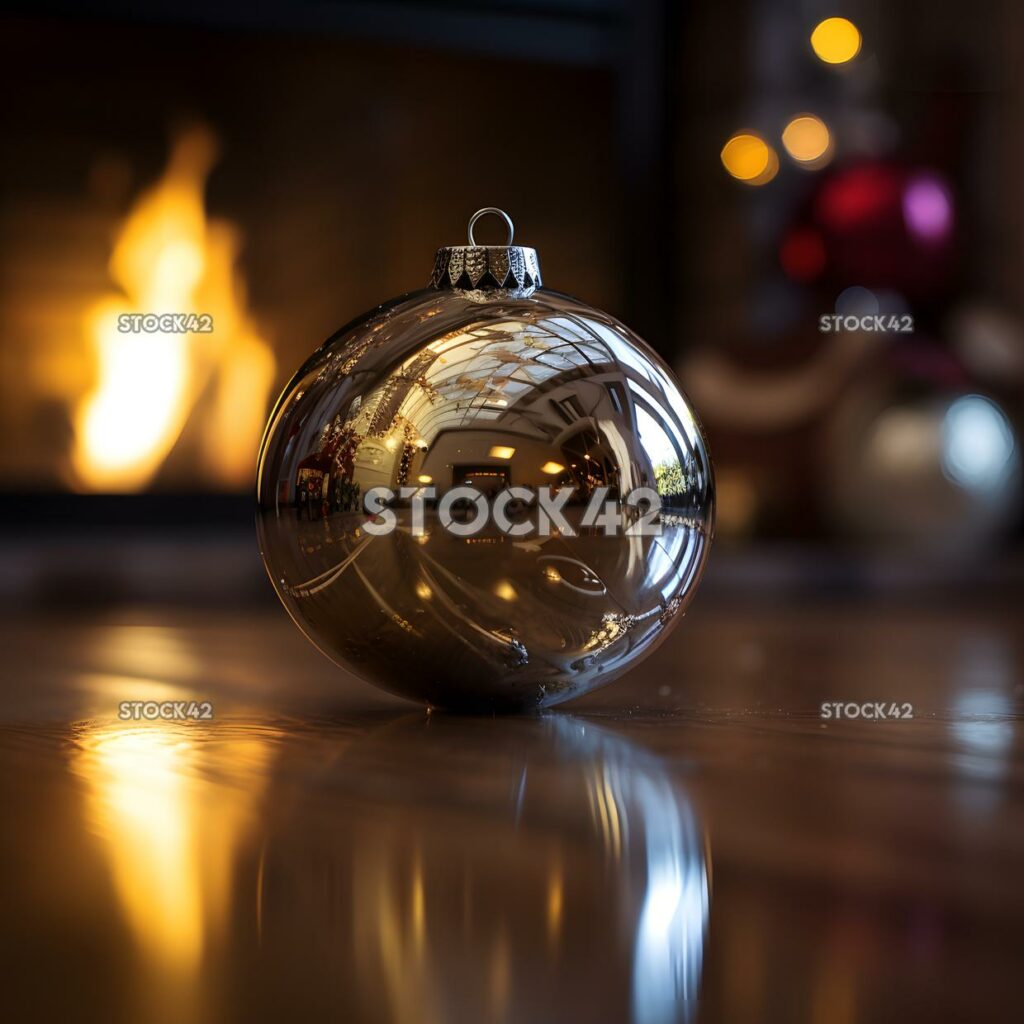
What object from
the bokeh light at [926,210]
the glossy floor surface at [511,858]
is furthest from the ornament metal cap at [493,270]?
the bokeh light at [926,210]

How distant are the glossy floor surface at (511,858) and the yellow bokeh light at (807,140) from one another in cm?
113

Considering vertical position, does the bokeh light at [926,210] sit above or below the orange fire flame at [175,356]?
above

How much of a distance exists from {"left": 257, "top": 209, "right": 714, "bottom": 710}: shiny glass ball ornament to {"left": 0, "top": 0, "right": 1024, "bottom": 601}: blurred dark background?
0.81 metres

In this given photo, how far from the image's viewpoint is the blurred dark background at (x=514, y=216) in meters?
1.43

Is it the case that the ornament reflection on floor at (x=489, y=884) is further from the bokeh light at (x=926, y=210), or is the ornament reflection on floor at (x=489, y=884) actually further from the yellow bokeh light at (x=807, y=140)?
the yellow bokeh light at (x=807, y=140)

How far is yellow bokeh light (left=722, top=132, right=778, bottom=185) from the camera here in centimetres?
166

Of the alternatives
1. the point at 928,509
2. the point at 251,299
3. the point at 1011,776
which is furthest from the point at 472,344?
the point at 251,299

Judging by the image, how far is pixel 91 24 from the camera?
4.80ft

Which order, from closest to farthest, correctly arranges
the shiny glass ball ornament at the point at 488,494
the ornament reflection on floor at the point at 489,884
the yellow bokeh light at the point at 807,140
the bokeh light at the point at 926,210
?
1. the ornament reflection on floor at the point at 489,884
2. the shiny glass ball ornament at the point at 488,494
3. the bokeh light at the point at 926,210
4. the yellow bokeh light at the point at 807,140

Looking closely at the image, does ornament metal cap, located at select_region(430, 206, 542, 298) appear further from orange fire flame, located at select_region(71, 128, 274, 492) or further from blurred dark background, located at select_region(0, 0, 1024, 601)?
orange fire flame, located at select_region(71, 128, 274, 492)

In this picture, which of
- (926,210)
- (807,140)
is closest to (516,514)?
(926,210)

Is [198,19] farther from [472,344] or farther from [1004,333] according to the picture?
[472,344]

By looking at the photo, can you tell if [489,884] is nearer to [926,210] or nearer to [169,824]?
[169,824]

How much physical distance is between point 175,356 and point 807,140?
2.50 feet
